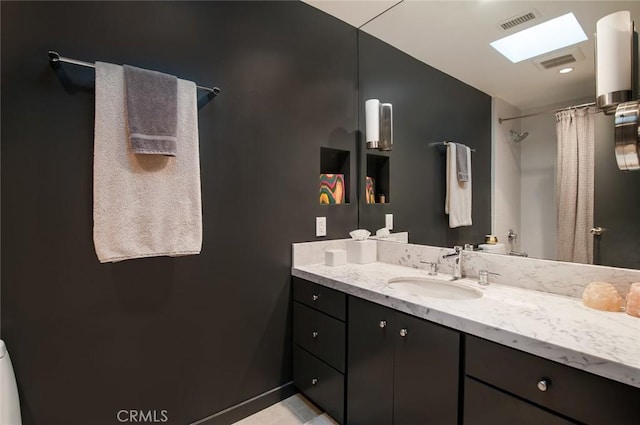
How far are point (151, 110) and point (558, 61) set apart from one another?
1760 mm

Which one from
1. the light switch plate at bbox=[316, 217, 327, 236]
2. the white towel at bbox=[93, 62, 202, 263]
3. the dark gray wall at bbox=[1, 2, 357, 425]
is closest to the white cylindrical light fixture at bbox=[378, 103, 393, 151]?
the dark gray wall at bbox=[1, 2, 357, 425]

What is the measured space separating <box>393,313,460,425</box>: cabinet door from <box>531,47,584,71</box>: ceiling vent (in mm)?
1211

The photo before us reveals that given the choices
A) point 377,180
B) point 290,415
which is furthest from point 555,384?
point 377,180

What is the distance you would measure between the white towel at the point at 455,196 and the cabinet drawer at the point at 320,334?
34.3 inches

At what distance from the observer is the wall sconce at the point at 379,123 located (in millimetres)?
2080

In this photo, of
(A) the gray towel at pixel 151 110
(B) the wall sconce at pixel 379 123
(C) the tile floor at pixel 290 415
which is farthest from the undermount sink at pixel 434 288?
(A) the gray towel at pixel 151 110

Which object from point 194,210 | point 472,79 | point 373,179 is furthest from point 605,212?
point 194,210

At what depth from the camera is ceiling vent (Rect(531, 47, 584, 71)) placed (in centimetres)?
124

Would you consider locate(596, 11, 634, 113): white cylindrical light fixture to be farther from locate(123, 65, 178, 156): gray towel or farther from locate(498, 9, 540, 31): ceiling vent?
locate(123, 65, 178, 156): gray towel

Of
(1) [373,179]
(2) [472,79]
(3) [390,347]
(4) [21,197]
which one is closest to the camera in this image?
(4) [21,197]

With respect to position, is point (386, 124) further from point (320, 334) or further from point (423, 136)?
point (320, 334)

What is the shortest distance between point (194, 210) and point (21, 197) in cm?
61

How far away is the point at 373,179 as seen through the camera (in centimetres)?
228

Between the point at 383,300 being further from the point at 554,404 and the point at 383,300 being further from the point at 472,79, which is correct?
the point at 472,79
